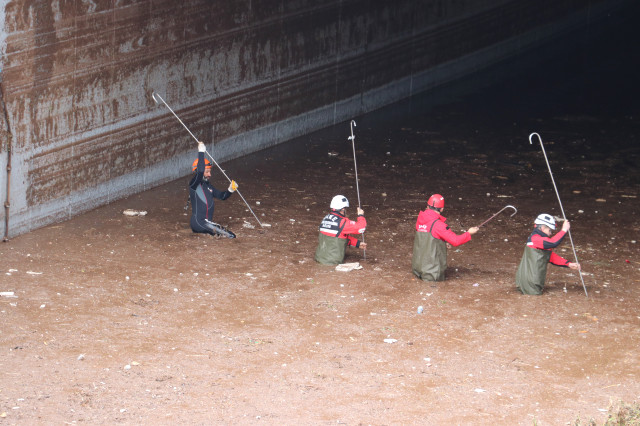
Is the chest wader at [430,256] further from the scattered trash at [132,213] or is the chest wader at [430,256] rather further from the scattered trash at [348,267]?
the scattered trash at [132,213]

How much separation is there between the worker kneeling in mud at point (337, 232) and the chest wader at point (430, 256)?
32.1 inches

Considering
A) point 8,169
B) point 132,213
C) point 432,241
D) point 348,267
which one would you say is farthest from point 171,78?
point 432,241

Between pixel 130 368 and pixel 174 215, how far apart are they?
599 centimetres

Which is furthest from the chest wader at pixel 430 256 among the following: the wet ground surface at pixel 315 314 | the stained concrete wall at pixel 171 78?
the stained concrete wall at pixel 171 78

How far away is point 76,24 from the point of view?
13.7 m

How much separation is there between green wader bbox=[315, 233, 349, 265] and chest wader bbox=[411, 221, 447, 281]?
1088mm

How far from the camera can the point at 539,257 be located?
11117 mm

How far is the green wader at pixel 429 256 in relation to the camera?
1166cm

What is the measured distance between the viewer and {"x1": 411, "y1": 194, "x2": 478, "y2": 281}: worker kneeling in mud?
11531 mm

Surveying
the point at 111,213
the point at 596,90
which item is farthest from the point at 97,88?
the point at 596,90

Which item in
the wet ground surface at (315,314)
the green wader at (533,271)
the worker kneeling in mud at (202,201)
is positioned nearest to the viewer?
the wet ground surface at (315,314)

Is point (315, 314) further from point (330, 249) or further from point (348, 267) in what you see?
point (330, 249)

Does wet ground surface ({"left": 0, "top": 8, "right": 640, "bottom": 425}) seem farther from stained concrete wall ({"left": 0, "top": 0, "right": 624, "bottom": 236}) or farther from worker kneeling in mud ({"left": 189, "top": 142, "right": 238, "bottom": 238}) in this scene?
stained concrete wall ({"left": 0, "top": 0, "right": 624, "bottom": 236})

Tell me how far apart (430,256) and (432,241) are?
0.22m
